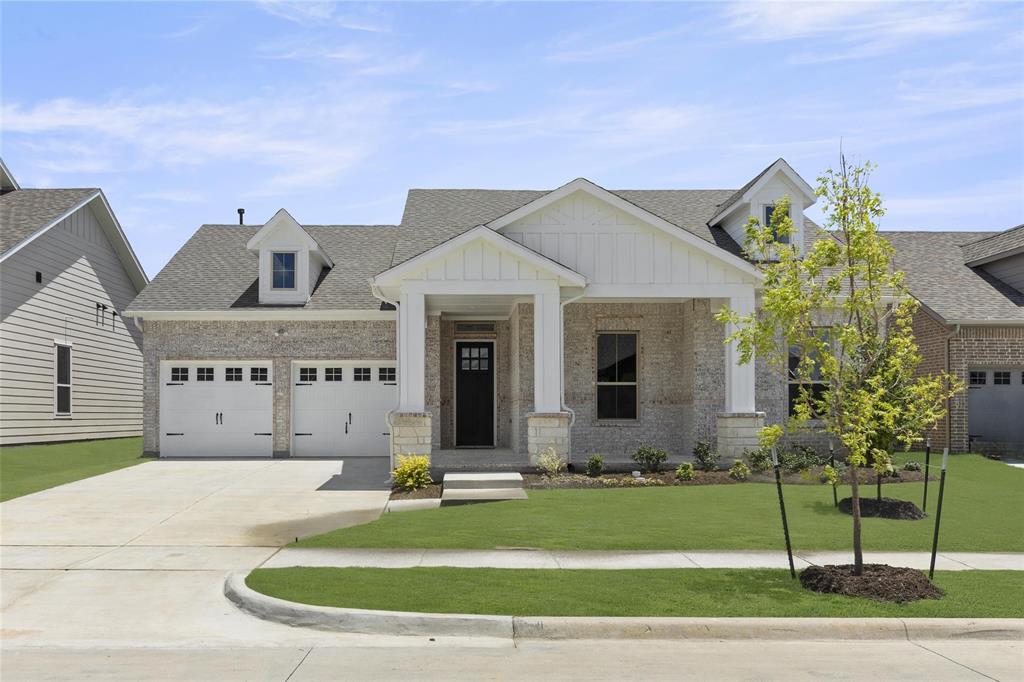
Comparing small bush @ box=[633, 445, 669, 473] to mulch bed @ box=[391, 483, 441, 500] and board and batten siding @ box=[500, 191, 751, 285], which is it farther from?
mulch bed @ box=[391, 483, 441, 500]

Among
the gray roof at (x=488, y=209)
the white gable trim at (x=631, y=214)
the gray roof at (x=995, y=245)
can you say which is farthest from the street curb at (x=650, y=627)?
the gray roof at (x=995, y=245)

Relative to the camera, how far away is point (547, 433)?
689 inches

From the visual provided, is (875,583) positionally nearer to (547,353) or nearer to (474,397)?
(547,353)

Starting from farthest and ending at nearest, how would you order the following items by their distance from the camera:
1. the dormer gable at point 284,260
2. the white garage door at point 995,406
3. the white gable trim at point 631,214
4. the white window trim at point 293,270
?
1. the white window trim at point 293,270
2. the dormer gable at point 284,260
3. the white garage door at point 995,406
4. the white gable trim at point 631,214

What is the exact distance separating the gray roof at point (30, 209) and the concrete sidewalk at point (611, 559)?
16111 millimetres

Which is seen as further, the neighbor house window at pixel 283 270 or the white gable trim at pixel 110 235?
the neighbor house window at pixel 283 270

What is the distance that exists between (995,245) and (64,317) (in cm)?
2718

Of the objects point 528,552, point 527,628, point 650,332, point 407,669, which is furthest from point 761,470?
point 407,669

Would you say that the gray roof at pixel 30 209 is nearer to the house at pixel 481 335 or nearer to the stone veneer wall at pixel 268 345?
the house at pixel 481 335

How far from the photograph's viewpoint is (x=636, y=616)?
7.47 metres

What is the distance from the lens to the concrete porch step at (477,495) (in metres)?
15.1

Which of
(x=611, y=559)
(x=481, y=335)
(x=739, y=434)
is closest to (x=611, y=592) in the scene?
(x=611, y=559)

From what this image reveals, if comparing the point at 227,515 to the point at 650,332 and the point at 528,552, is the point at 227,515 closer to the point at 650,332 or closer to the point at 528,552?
the point at 528,552

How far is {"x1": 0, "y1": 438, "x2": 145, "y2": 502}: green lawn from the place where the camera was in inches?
681
